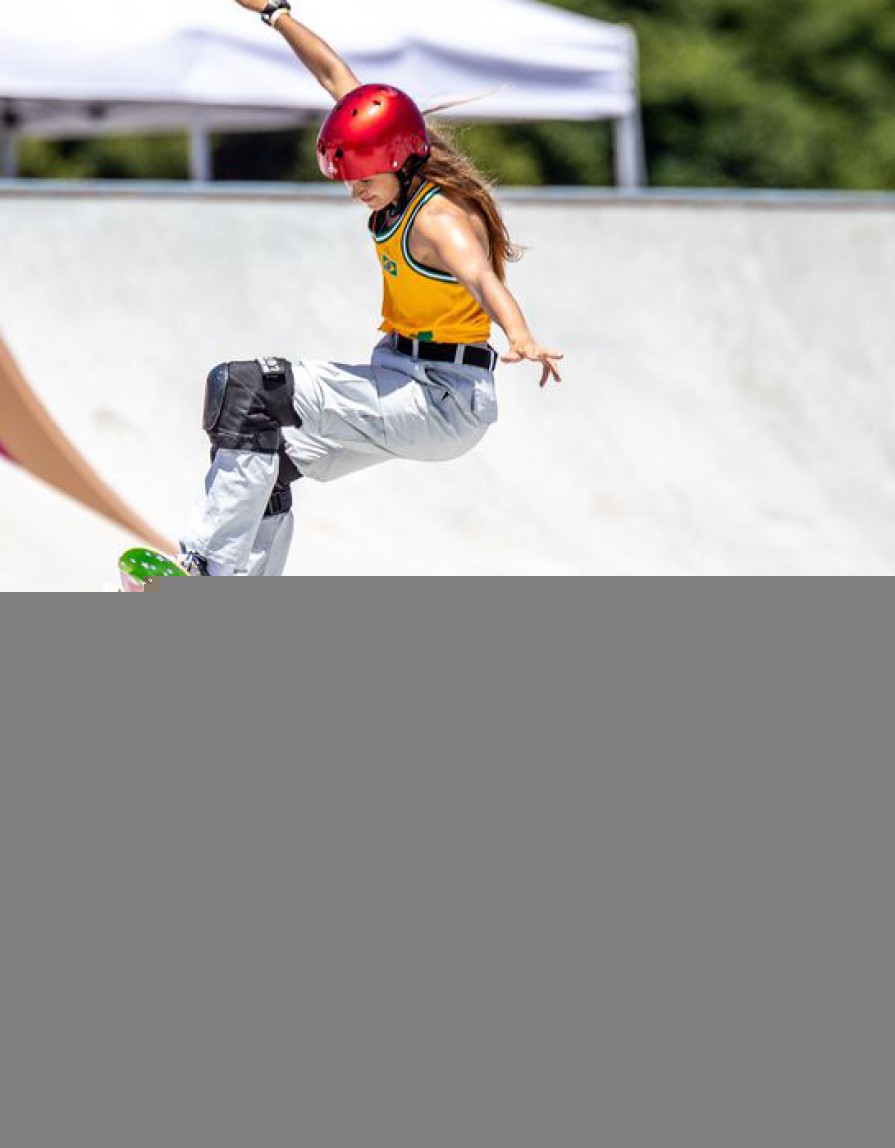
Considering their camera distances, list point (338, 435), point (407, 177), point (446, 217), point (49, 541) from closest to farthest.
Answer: point (446, 217), point (407, 177), point (338, 435), point (49, 541)

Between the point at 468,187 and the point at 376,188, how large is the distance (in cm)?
25

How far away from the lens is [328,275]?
32.0 feet

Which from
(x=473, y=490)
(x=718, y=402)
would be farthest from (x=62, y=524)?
(x=718, y=402)

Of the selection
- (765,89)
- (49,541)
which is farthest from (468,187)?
(765,89)

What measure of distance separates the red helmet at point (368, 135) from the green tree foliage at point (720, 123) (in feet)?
53.9

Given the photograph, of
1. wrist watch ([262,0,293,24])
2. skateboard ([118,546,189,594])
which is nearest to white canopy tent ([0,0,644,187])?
wrist watch ([262,0,293,24])

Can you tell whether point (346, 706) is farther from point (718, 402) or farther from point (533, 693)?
point (718, 402)

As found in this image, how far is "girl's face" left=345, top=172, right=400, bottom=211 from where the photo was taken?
494cm

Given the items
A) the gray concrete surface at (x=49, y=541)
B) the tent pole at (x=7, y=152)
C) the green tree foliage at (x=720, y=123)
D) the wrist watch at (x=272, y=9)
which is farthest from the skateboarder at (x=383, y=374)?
the green tree foliage at (x=720, y=123)

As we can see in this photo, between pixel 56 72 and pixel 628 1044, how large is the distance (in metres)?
9.10

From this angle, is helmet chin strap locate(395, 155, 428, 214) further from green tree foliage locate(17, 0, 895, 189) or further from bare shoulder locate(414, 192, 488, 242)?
green tree foliage locate(17, 0, 895, 189)

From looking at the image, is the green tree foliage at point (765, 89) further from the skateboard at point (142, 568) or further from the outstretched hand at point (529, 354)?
the outstretched hand at point (529, 354)

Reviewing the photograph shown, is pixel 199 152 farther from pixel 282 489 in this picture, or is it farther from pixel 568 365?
pixel 282 489

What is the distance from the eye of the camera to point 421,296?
5.04m
